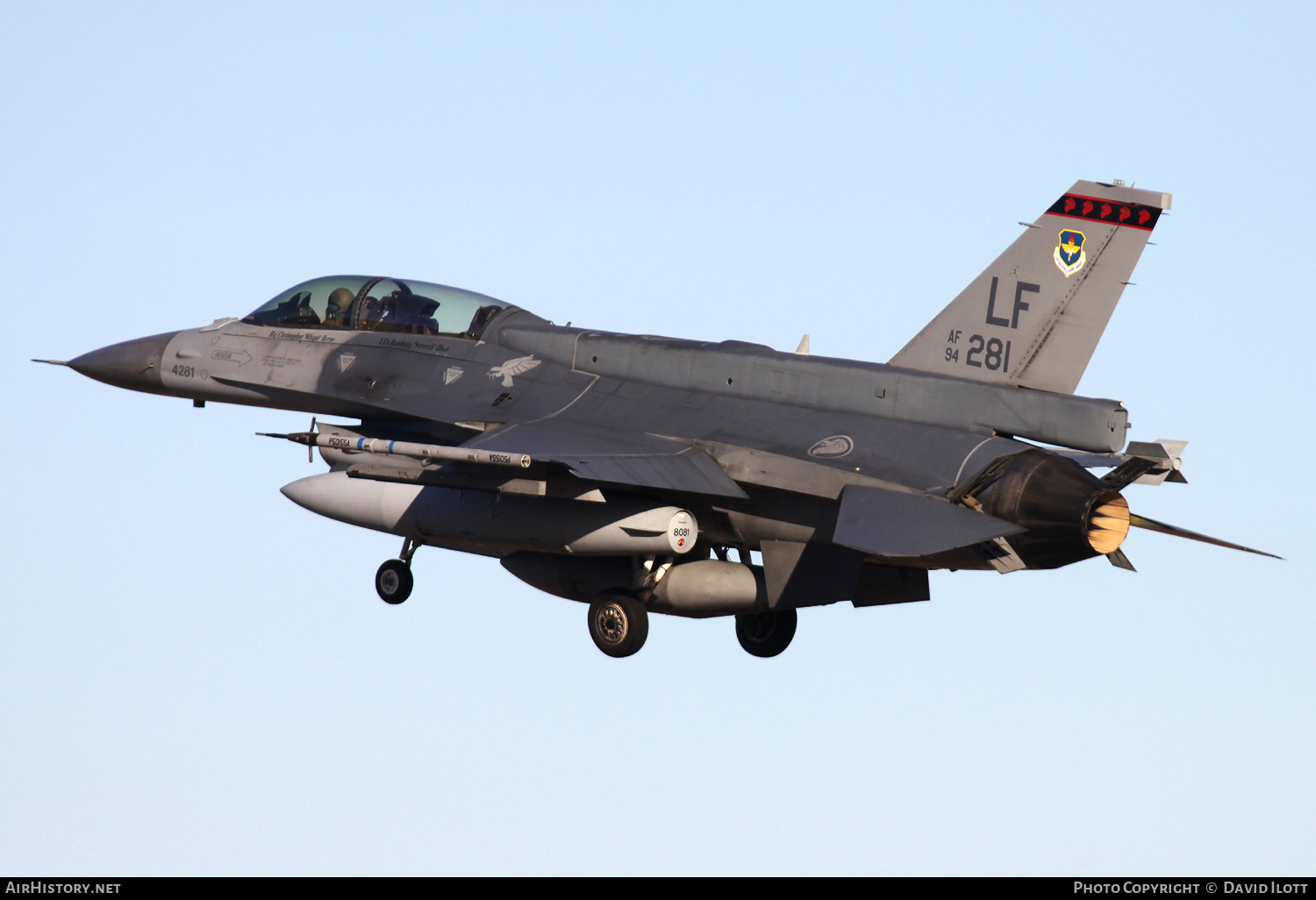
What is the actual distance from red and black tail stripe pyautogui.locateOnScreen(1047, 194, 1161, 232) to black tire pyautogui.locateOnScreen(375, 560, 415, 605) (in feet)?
26.0

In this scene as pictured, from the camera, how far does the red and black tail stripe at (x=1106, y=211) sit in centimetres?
1628

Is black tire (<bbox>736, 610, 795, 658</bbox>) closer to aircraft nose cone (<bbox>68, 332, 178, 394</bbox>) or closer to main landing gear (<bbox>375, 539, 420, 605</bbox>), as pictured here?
main landing gear (<bbox>375, 539, 420, 605</bbox>)

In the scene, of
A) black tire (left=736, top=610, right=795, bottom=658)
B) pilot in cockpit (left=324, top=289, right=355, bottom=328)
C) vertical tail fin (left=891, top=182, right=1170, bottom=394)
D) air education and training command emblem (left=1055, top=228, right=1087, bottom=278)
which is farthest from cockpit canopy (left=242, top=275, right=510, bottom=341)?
air education and training command emblem (left=1055, top=228, right=1087, bottom=278)

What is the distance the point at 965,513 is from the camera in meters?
15.1

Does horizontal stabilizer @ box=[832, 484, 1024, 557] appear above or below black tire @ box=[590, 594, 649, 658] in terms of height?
above

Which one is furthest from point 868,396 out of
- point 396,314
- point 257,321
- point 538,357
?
point 257,321

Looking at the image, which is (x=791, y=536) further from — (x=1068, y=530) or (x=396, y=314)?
(x=396, y=314)

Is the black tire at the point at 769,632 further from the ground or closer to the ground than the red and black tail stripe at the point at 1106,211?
closer to the ground

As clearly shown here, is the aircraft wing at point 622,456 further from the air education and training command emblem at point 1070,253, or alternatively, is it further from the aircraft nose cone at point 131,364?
the aircraft nose cone at point 131,364

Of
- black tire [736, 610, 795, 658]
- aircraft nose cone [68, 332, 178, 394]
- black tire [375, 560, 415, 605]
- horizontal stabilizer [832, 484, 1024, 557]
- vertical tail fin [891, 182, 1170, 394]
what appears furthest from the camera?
aircraft nose cone [68, 332, 178, 394]

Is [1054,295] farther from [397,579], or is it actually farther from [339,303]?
[339,303]

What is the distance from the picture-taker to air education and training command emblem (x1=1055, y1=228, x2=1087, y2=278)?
1639cm

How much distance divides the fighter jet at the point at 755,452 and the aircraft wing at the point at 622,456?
3 cm

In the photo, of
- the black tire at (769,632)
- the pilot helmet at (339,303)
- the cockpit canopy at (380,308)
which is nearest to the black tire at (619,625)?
the black tire at (769,632)
